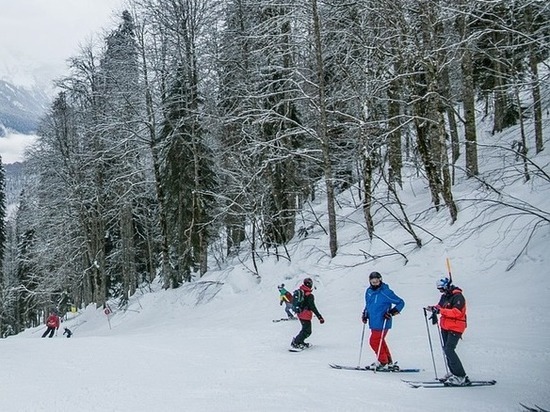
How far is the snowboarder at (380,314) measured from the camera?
938 cm

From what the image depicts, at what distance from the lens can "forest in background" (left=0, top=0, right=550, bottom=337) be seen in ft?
60.4

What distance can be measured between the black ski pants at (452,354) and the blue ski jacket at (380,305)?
1506 millimetres

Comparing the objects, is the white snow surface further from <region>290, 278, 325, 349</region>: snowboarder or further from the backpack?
the backpack

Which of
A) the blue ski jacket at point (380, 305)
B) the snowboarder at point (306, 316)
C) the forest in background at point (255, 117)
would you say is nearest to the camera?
the blue ski jacket at point (380, 305)

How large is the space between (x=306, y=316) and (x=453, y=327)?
4.82 m

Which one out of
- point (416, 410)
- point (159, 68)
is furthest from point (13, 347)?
point (159, 68)

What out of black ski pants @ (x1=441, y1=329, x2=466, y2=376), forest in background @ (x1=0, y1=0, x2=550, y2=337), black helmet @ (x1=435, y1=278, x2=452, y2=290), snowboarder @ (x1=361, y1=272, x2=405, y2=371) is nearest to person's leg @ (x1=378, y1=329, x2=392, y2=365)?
snowboarder @ (x1=361, y1=272, x2=405, y2=371)

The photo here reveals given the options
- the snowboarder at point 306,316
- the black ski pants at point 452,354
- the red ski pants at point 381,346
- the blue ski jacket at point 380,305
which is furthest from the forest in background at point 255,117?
the black ski pants at point 452,354

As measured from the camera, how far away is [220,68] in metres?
25.3

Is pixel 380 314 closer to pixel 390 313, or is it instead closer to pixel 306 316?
pixel 390 313

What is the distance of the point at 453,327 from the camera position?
8.00 m

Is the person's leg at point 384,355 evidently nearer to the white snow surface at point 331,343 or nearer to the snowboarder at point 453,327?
the white snow surface at point 331,343

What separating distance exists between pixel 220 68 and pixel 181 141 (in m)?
4.28

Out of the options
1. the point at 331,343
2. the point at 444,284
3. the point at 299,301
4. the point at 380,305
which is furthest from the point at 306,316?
the point at 444,284
